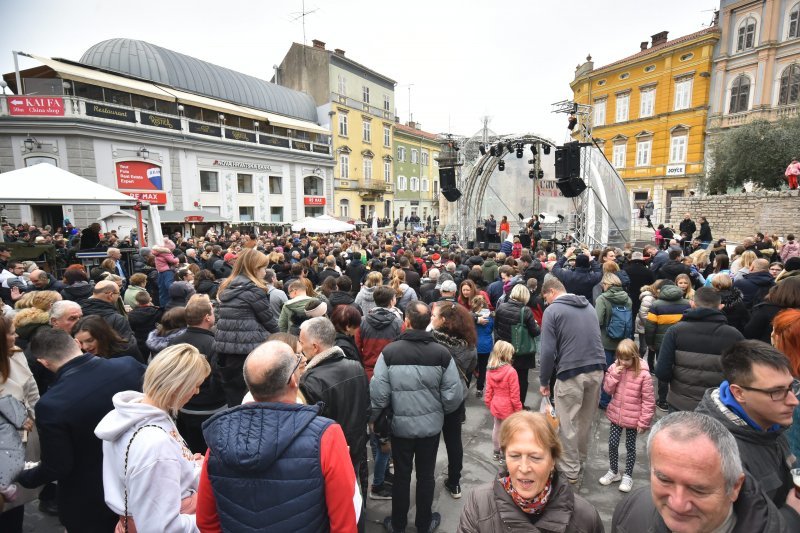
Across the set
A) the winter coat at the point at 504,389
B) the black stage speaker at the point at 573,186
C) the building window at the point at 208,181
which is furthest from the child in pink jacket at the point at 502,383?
the building window at the point at 208,181

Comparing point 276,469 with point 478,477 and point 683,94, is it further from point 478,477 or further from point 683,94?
point 683,94

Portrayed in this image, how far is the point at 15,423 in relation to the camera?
2.19 metres

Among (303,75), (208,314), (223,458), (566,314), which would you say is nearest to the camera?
(223,458)

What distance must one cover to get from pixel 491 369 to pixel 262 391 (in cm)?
285

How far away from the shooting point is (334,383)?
8.07ft

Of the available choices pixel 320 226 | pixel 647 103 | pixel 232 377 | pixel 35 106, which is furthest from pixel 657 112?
pixel 35 106

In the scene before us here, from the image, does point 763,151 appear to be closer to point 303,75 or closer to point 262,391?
point 262,391

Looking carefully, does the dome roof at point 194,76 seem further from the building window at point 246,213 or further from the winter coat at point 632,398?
the winter coat at point 632,398

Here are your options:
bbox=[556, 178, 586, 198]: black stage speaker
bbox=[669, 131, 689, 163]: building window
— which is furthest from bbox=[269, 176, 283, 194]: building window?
bbox=[669, 131, 689, 163]: building window

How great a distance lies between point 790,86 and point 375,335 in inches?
1346

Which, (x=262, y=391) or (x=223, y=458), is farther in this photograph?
(x=262, y=391)

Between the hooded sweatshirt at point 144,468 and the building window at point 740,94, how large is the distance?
36413mm

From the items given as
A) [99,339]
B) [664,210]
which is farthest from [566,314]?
[664,210]

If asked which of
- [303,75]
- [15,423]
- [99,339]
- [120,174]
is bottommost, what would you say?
[15,423]
